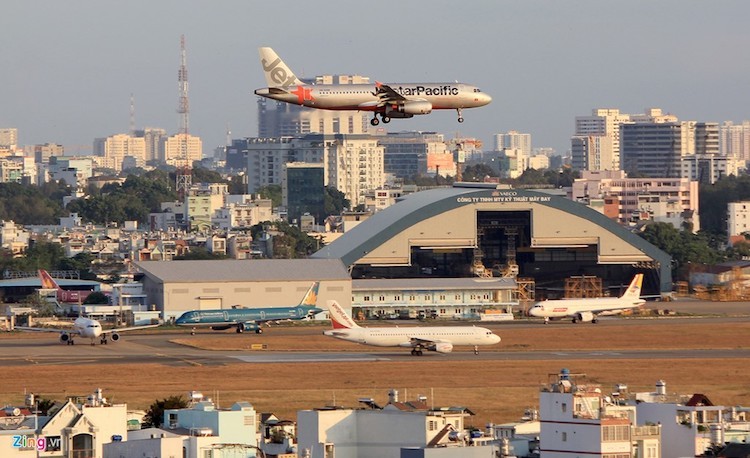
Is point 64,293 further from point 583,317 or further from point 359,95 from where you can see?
point 359,95

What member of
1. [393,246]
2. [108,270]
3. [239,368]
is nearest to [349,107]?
[239,368]

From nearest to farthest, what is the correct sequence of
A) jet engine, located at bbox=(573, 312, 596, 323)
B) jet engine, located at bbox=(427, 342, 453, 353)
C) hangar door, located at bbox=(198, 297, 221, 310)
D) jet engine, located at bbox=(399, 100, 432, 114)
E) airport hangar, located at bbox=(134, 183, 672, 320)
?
jet engine, located at bbox=(399, 100, 432, 114) → jet engine, located at bbox=(427, 342, 453, 353) → jet engine, located at bbox=(573, 312, 596, 323) → hangar door, located at bbox=(198, 297, 221, 310) → airport hangar, located at bbox=(134, 183, 672, 320)

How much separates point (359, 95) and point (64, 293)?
79.6 m

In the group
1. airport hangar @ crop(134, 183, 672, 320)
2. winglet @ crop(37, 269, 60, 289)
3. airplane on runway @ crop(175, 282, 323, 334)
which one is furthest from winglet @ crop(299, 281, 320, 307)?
winglet @ crop(37, 269, 60, 289)

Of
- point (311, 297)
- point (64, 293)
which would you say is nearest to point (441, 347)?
point (311, 297)

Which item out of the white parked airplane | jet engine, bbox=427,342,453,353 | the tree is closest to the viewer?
the tree

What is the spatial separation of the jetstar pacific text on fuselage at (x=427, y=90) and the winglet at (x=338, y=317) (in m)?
25.1

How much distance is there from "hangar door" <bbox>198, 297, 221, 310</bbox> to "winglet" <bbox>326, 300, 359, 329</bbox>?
3287cm

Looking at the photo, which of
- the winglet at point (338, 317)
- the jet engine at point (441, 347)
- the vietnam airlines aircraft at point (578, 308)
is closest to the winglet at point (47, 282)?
the vietnam airlines aircraft at point (578, 308)

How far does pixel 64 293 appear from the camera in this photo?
16150 cm

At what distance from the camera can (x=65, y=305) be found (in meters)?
159

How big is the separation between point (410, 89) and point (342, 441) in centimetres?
3801

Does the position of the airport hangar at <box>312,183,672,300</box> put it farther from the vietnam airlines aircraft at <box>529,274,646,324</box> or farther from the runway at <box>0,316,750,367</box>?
the runway at <box>0,316,750,367</box>

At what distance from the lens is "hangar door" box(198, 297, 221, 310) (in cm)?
14538
